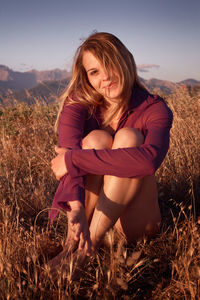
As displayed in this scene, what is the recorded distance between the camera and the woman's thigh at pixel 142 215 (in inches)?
77.9

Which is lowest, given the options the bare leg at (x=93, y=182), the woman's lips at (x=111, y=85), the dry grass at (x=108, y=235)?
the dry grass at (x=108, y=235)

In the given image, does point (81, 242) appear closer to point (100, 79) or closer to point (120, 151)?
point (120, 151)

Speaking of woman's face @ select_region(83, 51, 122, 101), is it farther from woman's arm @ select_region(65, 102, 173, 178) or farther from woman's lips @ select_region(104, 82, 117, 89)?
woman's arm @ select_region(65, 102, 173, 178)

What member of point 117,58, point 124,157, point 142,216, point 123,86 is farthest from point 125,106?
point 142,216

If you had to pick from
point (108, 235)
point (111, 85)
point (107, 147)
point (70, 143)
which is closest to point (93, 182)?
point (107, 147)

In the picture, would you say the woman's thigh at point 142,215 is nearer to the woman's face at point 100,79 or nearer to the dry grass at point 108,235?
the dry grass at point 108,235

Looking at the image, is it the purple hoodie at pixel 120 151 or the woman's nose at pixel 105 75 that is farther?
the woman's nose at pixel 105 75

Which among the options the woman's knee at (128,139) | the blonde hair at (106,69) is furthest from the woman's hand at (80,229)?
the blonde hair at (106,69)

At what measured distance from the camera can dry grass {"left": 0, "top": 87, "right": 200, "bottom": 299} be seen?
4.99ft

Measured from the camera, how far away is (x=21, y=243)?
1.95 metres

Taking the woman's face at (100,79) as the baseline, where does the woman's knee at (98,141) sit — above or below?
below

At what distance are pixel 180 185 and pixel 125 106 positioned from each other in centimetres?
116

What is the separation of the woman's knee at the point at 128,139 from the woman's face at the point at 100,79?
0.43m

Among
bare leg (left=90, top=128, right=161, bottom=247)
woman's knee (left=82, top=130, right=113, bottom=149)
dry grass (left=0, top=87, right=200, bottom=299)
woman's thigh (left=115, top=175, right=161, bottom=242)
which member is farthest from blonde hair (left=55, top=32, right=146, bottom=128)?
dry grass (left=0, top=87, right=200, bottom=299)
